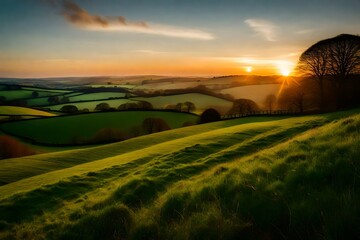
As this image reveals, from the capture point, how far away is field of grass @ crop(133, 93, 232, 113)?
4149 inches

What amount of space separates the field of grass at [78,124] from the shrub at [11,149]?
25.7 ft

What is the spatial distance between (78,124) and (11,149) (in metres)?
21.4

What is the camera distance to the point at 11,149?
6375 cm

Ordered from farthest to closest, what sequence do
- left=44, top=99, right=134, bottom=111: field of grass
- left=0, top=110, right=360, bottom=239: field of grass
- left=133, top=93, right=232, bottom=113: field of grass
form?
left=44, top=99, right=134, bottom=111: field of grass, left=133, top=93, right=232, bottom=113: field of grass, left=0, top=110, right=360, bottom=239: field of grass

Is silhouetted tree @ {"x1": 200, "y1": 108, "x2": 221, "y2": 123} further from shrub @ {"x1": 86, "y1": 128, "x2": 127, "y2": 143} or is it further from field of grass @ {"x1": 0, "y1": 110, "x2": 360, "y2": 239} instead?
field of grass @ {"x1": 0, "y1": 110, "x2": 360, "y2": 239}

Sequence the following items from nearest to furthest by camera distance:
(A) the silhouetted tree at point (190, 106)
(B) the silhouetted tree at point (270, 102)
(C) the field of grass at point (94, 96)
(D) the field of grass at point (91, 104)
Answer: (B) the silhouetted tree at point (270, 102)
(A) the silhouetted tree at point (190, 106)
(D) the field of grass at point (91, 104)
(C) the field of grass at point (94, 96)

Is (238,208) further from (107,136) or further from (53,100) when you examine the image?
(53,100)

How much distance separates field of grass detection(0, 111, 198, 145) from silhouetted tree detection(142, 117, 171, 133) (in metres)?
3.62

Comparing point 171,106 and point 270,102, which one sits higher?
point 270,102

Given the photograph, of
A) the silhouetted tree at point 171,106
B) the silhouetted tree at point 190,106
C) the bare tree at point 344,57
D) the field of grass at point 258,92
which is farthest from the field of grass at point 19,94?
the bare tree at point 344,57

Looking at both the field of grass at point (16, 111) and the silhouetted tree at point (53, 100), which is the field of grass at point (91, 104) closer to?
the silhouetted tree at point (53, 100)

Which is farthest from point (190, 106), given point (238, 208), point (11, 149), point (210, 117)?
point (238, 208)

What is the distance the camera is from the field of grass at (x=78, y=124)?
76.2m

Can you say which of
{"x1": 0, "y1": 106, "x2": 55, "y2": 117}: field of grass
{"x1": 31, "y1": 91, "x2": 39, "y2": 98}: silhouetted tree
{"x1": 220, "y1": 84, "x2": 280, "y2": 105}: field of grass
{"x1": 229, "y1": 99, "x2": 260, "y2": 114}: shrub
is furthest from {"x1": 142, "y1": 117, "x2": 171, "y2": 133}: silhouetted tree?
{"x1": 31, "y1": 91, "x2": 39, "y2": 98}: silhouetted tree
